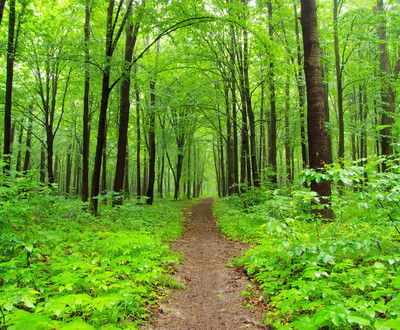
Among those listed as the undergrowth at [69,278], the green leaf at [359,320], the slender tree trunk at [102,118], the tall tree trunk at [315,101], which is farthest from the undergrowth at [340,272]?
the slender tree trunk at [102,118]

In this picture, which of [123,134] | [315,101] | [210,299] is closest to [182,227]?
[123,134]

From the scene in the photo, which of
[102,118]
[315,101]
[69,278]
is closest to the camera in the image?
[69,278]

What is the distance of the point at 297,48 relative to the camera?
1395 cm

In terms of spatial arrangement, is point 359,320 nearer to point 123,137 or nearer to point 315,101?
point 315,101

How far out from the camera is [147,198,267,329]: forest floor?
3.05m

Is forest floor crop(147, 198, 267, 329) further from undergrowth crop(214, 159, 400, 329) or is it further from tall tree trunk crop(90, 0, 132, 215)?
tall tree trunk crop(90, 0, 132, 215)

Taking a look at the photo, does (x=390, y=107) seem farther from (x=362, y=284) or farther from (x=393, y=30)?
(x=362, y=284)

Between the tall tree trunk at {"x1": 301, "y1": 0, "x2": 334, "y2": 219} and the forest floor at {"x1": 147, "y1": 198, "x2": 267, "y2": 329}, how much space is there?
296 cm

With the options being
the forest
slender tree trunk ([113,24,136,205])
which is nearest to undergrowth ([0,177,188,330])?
the forest

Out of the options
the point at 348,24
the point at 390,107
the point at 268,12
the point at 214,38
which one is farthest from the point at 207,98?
the point at 390,107

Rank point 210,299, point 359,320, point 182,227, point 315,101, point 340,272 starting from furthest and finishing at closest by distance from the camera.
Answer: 1. point 182,227
2. point 315,101
3. point 210,299
4. point 340,272
5. point 359,320

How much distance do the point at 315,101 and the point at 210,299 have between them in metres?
5.47

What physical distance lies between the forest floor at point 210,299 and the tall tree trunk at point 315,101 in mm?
2964

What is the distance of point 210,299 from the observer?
382 centimetres
